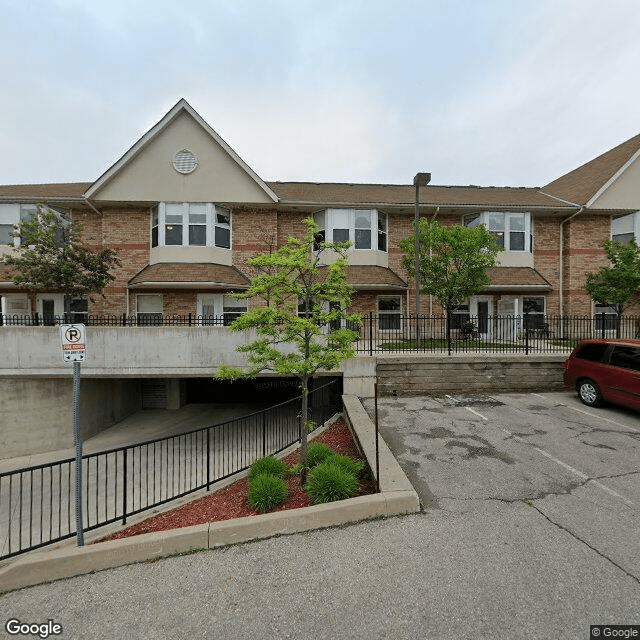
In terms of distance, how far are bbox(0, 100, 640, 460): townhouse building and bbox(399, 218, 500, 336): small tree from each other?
259 centimetres

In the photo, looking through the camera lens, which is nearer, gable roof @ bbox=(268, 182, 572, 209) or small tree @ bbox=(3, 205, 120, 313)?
small tree @ bbox=(3, 205, 120, 313)

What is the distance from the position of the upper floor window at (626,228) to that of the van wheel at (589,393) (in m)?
13.2

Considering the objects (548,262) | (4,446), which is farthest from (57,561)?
(548,262)

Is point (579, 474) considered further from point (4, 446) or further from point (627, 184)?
point (627, 184)

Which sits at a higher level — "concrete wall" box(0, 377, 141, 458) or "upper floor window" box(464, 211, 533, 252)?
"upper floor window" box(464, 211, 533, 252)

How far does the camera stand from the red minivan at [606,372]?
7656mm

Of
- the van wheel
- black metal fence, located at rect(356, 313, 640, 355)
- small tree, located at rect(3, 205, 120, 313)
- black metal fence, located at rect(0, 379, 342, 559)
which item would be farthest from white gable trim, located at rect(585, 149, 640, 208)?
small tree, located at rect(3, 205, 120, 313)

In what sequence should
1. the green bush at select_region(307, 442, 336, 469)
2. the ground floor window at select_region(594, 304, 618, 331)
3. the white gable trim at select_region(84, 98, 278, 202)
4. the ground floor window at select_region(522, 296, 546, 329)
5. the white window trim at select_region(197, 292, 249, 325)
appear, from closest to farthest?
the green bush at select_region(307, 442, 336, 469) < the white gable trim at select_region(84, 98, 278, 202) < the white window trim at select_region(197, 292, 249, 325) < the ground floor window at select_region(594, 304, 618, 331) < the ground floor window at select_region(522, 296, 546, 329)

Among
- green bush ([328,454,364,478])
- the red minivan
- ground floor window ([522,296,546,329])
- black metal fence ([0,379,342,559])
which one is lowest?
black metal fence ([0,379,342,559])

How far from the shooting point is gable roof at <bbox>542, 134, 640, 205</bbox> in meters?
17.0

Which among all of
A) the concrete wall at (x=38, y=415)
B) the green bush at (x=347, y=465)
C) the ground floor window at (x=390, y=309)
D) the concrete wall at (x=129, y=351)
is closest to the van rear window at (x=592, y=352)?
the green bush at (x=347, y=465)

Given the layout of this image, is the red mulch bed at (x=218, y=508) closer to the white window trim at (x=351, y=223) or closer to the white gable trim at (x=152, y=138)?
the white window trim at (x=351, y=223)

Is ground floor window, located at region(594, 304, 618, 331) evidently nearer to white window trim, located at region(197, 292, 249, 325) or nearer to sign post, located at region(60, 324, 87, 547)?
white window trim, located at region(197, 292, 249, 325)

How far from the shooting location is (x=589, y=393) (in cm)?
870
